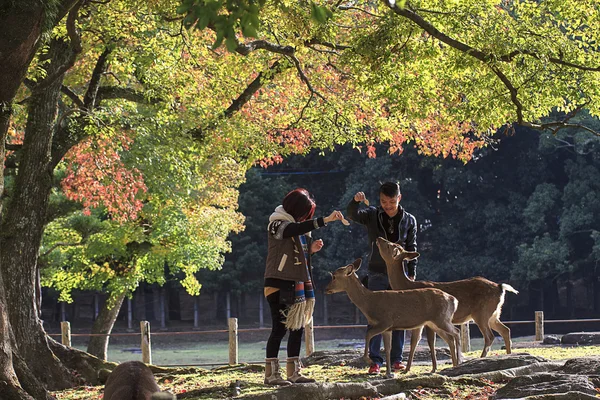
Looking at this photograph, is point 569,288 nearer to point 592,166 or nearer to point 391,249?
point 592,166

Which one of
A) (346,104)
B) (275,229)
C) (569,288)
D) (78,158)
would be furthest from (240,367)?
(569,288)

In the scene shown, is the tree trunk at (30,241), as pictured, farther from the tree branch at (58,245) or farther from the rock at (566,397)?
the tree branch at (58,245)

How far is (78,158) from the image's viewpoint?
17.8m

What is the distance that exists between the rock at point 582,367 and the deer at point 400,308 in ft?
3.79

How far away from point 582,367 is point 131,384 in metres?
5.29

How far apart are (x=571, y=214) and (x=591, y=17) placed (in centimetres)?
2710

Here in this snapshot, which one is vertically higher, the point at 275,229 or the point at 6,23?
the point at 6,23

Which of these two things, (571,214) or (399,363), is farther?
(571,214)

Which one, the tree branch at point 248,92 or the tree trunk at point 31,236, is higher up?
the tree branch at point 248,92

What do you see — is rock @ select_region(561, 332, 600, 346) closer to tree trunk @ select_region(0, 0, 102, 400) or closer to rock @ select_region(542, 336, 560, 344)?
rock @ select_region(542, 336, 560, 344)

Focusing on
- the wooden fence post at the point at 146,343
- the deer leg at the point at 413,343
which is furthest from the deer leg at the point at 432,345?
the wooden fence post at the point at 146,343

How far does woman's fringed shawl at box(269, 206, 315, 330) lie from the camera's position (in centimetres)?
834

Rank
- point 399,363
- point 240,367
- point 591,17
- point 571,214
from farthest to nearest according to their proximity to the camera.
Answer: point 571,214, point 240,367, point 591,17, point 399,363

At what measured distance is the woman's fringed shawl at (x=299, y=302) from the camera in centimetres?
834
